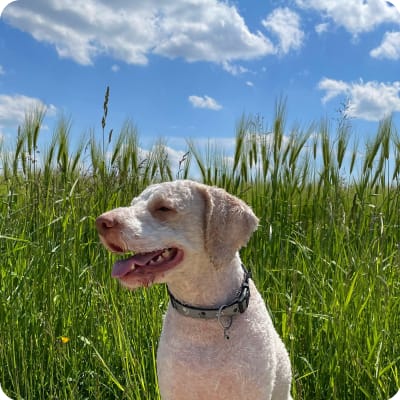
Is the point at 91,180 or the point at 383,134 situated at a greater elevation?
the point at 383,134

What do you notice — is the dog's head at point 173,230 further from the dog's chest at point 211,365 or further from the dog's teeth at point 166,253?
the dog's chest at point 211,365

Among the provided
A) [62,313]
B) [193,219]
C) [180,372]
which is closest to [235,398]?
[180,372]

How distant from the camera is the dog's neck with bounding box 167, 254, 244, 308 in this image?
1.83 metres

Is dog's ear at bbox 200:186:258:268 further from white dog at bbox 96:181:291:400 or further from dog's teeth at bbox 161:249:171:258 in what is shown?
dog's teeth at bbox 161:249:171:258

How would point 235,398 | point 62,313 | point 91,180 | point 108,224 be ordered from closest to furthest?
point 108,224
point 235,398
point 62,313
point 91,180

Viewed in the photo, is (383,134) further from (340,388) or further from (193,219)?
(193,219)

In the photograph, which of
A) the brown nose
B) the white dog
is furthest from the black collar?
the brown nose

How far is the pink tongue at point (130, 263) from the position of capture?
5.75 feet

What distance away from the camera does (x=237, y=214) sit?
1855 millimetres

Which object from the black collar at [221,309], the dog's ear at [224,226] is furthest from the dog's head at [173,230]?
the black collar at [221,309]

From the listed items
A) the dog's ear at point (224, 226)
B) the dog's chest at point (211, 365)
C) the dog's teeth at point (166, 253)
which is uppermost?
the dog's ear at point (224, 226)

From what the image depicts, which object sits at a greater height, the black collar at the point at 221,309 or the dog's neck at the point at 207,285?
the dog's neck at the point at 207,285

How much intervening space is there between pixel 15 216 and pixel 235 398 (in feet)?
6.85

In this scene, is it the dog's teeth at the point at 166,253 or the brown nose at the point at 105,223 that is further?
the dog's teeth at the point at 166,253
